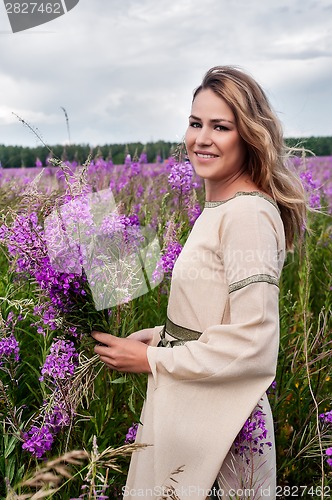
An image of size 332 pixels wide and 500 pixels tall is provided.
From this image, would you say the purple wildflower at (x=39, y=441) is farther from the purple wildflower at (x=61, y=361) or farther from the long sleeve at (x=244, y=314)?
the long sleeve at (x=244, y=314)

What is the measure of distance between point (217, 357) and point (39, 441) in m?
0.96

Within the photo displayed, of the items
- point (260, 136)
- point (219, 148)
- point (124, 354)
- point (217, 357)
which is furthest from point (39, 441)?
point (260, 136)

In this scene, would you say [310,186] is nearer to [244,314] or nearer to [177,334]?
[177,334]

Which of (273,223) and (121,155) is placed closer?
(273,223)

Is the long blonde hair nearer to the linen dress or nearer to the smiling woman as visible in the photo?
the smiling woman

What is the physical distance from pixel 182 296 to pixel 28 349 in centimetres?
132

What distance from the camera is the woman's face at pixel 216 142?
1875mm

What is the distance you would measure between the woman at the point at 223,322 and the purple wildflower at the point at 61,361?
6.9 inches

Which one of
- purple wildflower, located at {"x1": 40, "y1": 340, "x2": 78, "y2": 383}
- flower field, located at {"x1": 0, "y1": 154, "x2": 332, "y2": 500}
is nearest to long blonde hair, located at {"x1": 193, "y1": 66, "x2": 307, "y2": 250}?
flower field, located at {"x1": 0, "y1": 154, "x2": 332, "y2": 500}

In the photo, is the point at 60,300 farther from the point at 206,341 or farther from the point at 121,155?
the point at 121,155

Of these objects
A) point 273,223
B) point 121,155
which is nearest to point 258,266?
point 273,223

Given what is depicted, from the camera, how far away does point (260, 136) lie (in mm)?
1865

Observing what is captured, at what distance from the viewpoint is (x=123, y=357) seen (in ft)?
5.91

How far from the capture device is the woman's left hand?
1.78 metres
